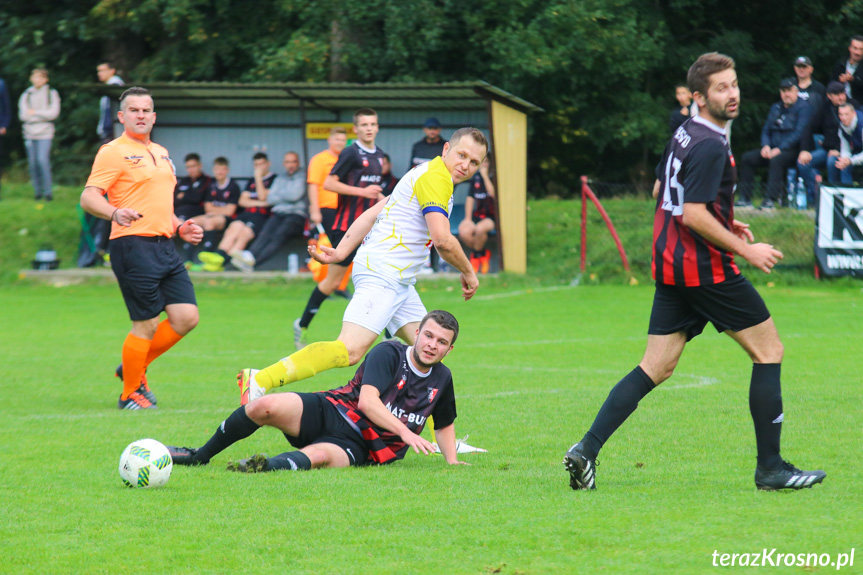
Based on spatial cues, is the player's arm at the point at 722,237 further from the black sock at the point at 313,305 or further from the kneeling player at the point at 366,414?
the black sock at the point at 313,305

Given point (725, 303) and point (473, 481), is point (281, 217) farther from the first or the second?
point (725, 303)

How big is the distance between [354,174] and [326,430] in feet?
19.2

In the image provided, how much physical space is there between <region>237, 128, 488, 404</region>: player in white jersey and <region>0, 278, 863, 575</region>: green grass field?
0.63 meters

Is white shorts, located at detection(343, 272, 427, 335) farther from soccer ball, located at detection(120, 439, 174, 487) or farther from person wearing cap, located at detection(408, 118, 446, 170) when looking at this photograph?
person wearing cap, located at detection(408, 118, 446, 170)

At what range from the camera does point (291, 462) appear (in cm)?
543

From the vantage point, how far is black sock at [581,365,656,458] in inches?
194

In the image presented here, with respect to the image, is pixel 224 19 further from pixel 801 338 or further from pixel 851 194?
pixel 801 338

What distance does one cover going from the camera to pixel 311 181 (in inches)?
559

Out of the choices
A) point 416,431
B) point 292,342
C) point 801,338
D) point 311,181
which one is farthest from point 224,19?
point 416,431

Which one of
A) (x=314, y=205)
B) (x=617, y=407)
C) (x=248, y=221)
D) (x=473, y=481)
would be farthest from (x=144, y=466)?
(x=248, y=221)

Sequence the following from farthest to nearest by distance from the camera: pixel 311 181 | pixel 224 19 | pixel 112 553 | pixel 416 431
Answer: pixel 224 19 < pixel 311 181 < pixel 416 431 < pixel 112 553

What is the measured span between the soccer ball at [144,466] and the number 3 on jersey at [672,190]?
278 cm

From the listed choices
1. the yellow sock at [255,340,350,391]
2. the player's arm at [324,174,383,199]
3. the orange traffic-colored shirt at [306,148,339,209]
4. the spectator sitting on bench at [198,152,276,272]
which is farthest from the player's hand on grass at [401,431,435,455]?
the spectator sitting on bench at [198,152,276,272]

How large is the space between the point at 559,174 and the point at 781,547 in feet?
77.9
